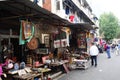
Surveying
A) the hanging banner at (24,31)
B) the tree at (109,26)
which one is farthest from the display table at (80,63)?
the tree at (109,26)

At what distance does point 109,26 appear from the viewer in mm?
71062

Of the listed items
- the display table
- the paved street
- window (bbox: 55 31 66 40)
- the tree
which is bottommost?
the paved street

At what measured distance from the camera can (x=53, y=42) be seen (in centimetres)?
1753

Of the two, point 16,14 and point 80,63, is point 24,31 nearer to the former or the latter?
point 16,14

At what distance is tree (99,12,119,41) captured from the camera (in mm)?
70562

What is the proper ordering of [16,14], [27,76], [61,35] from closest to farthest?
1. [27,76]
2. [16,14]
3. [61,35]

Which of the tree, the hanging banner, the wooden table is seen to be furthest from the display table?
the tree

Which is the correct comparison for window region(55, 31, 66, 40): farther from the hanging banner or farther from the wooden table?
the hanging banner

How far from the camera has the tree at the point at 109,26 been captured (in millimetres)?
70562

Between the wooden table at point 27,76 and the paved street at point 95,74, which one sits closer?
the wooden table at point 27,76

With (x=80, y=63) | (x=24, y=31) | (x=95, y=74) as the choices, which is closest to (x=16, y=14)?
(x=24, y=31)

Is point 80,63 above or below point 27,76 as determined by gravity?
below

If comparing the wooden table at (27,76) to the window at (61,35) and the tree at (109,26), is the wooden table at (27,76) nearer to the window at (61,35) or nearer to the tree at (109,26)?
the window at (61,35)

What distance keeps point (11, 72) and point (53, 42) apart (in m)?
7.19
